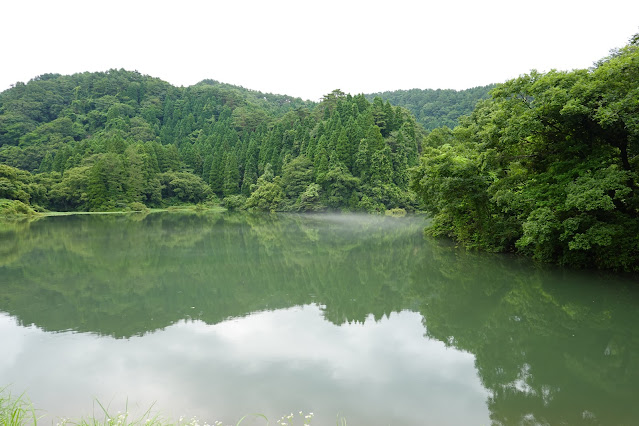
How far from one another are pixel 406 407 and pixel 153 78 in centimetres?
12669

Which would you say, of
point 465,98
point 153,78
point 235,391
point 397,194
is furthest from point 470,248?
point 153,78

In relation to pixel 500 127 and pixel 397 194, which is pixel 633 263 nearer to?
pixel 500 127

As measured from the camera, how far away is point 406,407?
16.6 feet

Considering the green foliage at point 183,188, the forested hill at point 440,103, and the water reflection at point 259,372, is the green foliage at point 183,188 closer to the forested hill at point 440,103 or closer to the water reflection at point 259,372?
the forested hill at point 440,103

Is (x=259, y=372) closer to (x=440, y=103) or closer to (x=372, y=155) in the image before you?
(x=372, y=155)

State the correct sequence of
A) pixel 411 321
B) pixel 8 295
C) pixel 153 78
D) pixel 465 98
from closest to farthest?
pixel 411 321, pixel 8 295, pixel 465 98, pixel 153 78

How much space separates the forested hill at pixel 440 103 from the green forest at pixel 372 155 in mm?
491

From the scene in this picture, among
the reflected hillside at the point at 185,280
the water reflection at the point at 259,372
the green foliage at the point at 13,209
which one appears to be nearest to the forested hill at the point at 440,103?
the green foliage at the point at 13,209

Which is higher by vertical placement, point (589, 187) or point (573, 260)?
point (589, 187)

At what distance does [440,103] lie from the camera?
103625 millimetres

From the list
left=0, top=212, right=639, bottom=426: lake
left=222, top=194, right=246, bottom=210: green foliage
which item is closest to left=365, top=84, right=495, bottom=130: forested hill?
left=222, top=194, right=246, bottom=210: green foliage

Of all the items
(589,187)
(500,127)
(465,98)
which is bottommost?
(589,187)

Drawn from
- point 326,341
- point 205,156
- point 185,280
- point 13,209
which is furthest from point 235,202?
point 326,341

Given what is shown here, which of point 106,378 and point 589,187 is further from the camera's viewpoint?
point 589,187
